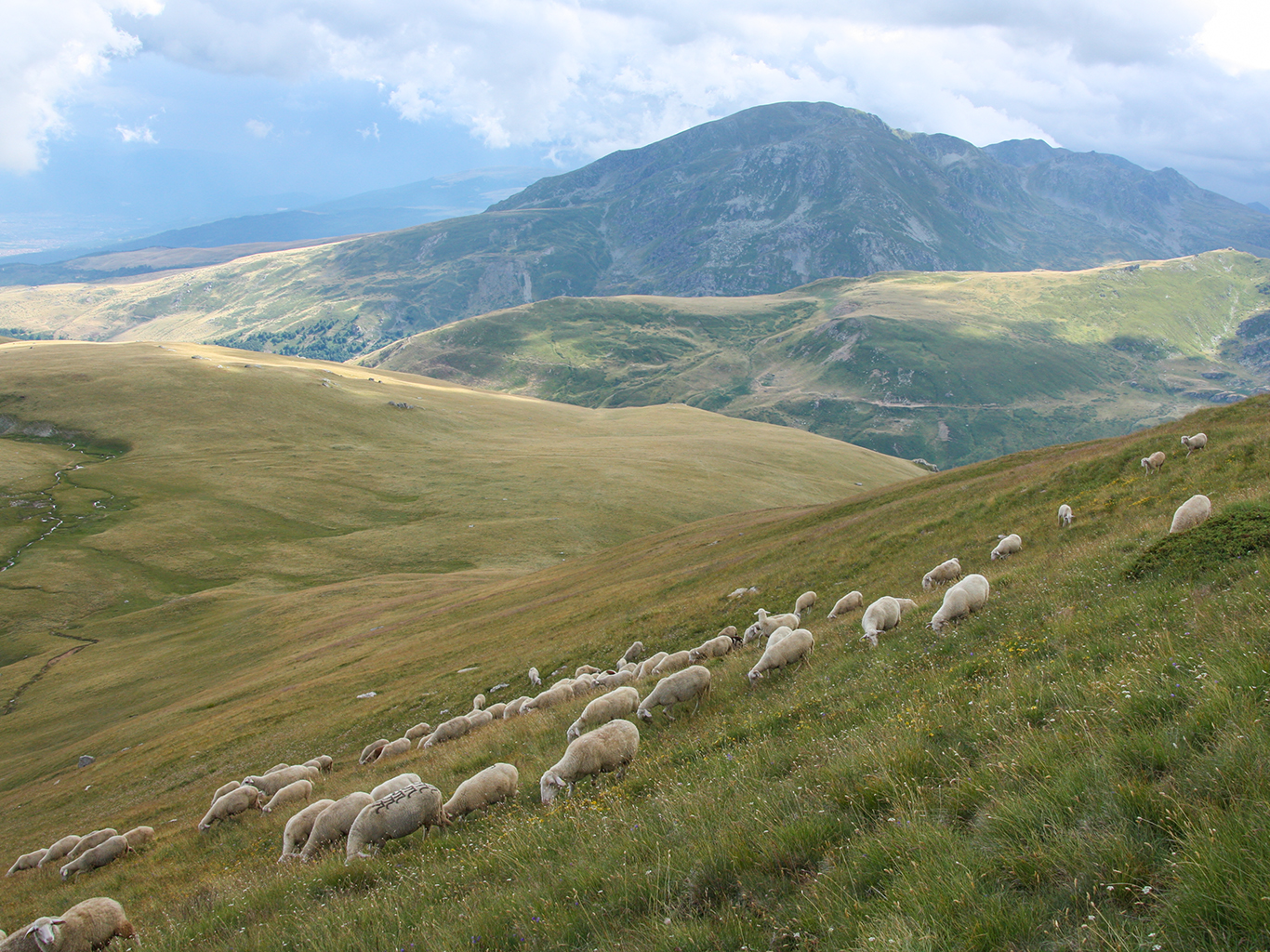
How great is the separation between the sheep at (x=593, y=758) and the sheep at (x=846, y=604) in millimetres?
11691

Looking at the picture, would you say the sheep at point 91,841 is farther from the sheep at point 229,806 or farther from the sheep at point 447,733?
the sheep at point 447,733

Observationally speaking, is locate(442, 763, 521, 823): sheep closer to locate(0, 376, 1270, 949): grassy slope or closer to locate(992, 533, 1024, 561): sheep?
locate(0, 376, 1270, 949): grassy slope

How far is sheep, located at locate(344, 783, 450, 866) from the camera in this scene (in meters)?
12.0

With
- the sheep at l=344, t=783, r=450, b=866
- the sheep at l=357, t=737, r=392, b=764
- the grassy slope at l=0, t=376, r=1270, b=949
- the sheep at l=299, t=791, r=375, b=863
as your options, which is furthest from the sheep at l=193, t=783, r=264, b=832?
the sheep at l=344, t=783, r=450, b=866

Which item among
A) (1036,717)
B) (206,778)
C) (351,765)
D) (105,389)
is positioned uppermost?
(105,389)

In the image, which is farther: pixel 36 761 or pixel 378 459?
pixel 378 459

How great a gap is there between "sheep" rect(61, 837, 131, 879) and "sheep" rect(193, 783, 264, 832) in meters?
2.39

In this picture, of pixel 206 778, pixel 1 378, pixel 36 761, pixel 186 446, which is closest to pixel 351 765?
pixel 206 778

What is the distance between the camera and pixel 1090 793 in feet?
17.8

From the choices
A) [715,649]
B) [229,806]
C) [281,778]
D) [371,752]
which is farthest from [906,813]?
[371,752]

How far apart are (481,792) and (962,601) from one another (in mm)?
11444

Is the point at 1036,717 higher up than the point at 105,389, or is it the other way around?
the point at 105,389

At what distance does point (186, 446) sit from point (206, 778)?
123326 mm

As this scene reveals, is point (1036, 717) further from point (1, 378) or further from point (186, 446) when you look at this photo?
point (1, 378)
